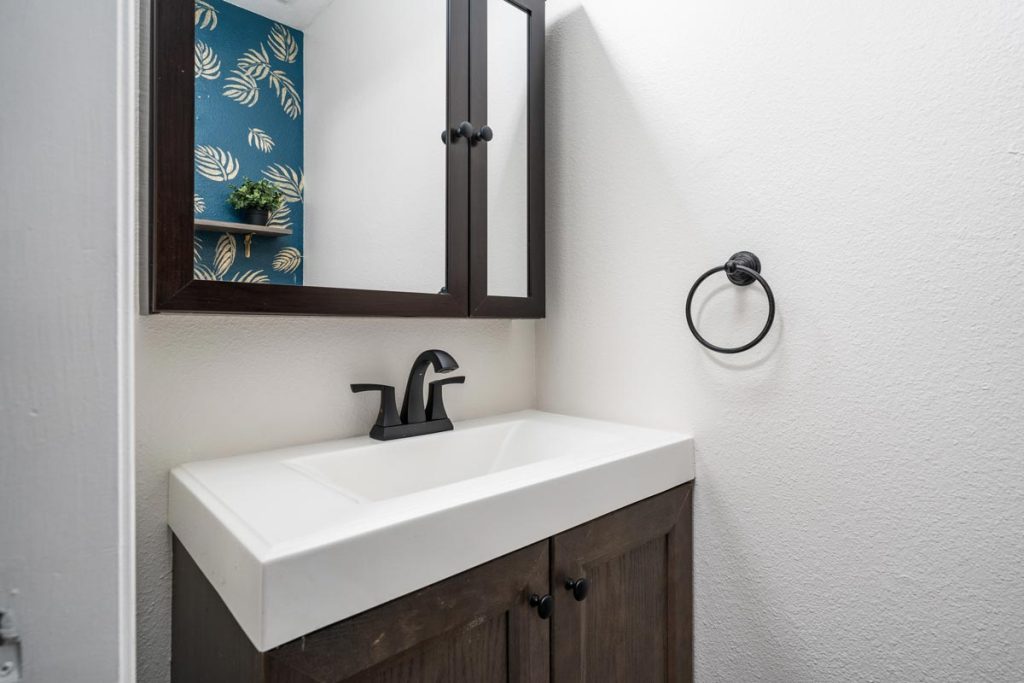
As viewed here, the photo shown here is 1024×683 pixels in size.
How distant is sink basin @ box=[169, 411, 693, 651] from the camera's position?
0.52 m

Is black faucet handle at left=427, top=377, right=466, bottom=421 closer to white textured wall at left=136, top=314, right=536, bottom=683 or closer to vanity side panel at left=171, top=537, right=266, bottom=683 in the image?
white textured wall at left=136, top=314, right=536, bottom=683

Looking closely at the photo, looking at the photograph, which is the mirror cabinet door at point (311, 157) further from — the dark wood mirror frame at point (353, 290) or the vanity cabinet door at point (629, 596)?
the vanity cabinet door at point (629, 596)

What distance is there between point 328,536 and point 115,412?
326 mm

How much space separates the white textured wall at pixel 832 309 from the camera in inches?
28.8

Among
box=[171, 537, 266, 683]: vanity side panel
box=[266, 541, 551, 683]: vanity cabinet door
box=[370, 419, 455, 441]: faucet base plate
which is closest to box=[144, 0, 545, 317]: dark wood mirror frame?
box=[370, 419, 455, 441]: faucet base plate

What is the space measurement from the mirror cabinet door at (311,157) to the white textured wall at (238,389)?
116mm

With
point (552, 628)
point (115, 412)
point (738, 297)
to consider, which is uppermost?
point (738, 297)

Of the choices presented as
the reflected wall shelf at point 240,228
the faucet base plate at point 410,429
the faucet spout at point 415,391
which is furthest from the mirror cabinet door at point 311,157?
the faucet base plate at point 410,429

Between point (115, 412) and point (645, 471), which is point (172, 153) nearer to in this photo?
point (115, 412)

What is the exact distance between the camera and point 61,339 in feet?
0.82

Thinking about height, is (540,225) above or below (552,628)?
above

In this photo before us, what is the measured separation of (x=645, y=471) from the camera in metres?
0.91

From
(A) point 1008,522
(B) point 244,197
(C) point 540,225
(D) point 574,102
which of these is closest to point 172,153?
(B) point 244,197

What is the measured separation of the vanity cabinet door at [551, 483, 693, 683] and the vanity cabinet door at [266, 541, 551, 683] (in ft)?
0.15
